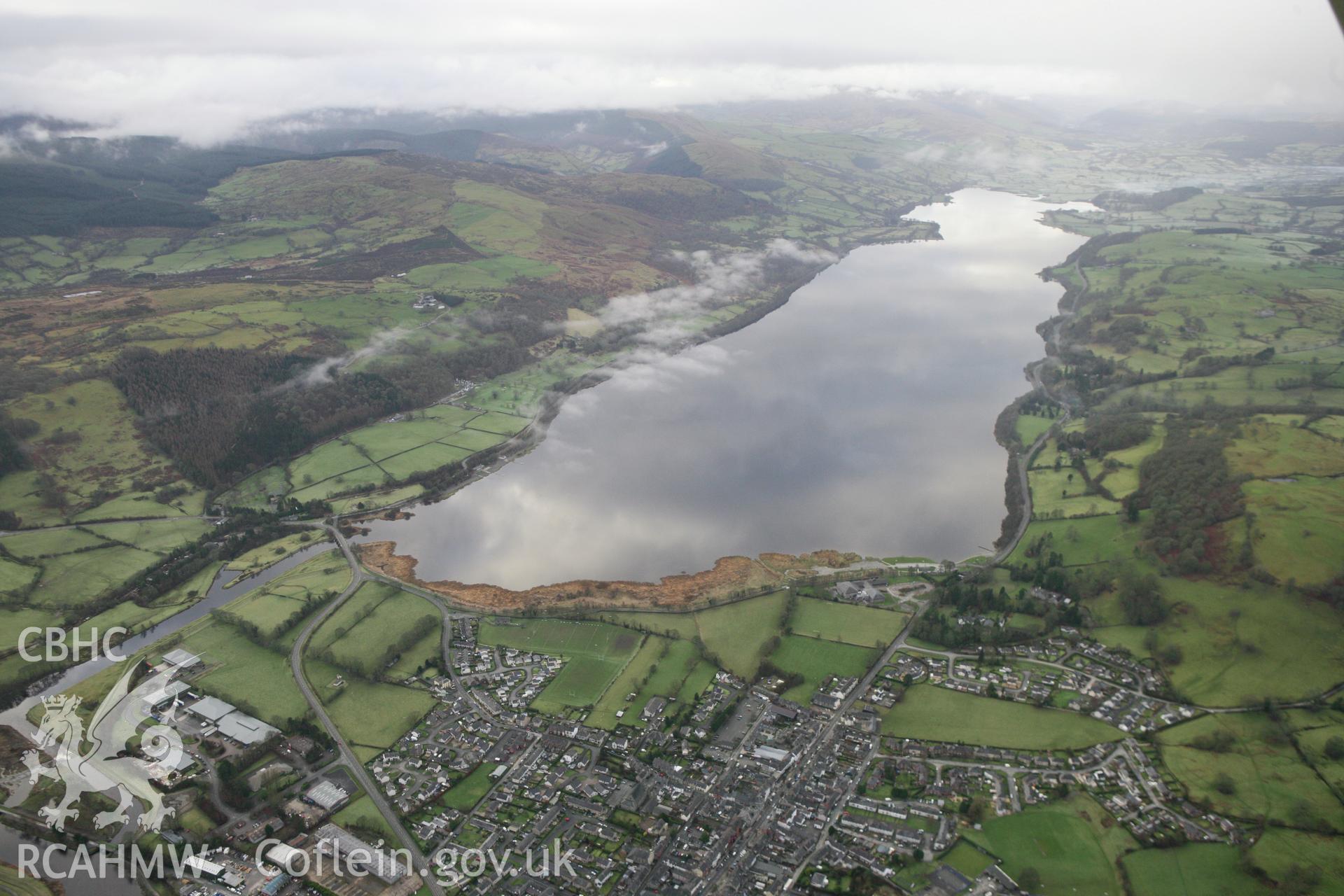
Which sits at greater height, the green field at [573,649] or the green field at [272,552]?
the green field at [573,649]

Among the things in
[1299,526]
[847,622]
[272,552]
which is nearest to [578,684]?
[847,622]

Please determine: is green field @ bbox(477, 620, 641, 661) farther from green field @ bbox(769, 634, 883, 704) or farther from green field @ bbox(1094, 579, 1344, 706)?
green field @ bbox(1094, 579, 1344, 706)

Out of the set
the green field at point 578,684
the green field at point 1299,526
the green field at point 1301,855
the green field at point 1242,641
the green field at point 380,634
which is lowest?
the green field at point 380,634

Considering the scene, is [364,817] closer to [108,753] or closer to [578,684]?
[578,684]

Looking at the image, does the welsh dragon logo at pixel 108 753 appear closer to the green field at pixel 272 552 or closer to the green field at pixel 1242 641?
the green field at pixel 272 552

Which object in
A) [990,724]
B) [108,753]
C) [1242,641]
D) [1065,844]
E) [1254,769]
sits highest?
[1242,641]

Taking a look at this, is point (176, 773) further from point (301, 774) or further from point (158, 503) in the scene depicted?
point (158, 503)

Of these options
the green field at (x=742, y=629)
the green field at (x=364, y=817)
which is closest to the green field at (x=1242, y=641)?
the green field at (x=742, y=629)

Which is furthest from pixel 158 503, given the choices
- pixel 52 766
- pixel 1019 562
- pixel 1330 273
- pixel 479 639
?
pixel 1330 273
